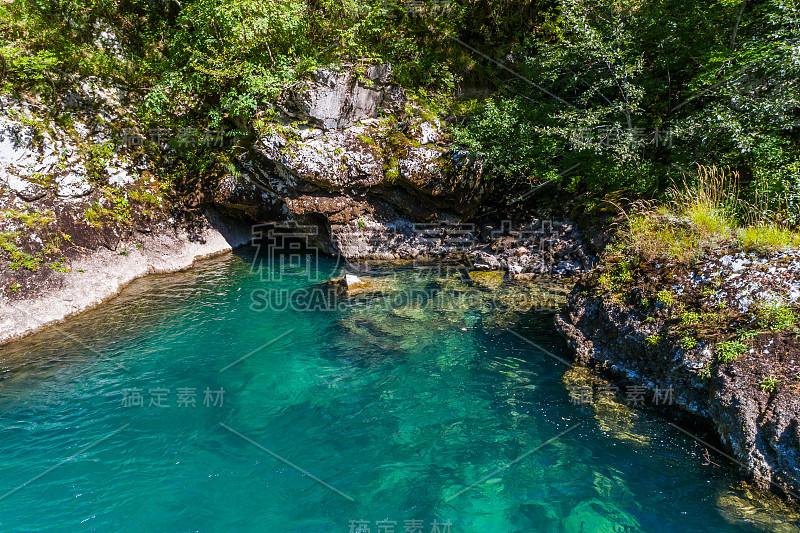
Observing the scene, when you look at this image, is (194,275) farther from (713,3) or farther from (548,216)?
(713,3)

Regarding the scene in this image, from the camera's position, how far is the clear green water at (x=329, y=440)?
15.4 feet

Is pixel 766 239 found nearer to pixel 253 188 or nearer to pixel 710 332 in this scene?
pixel 710 332

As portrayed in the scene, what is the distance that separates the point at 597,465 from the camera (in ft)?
17.1

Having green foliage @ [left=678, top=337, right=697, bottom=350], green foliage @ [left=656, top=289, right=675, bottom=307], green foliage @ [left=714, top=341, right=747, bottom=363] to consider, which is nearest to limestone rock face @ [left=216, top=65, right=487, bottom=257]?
green foliage @ [left=656, top=289, right=675, bottom=307]

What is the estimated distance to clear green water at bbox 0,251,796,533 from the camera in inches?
185

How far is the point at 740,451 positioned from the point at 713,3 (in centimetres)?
949

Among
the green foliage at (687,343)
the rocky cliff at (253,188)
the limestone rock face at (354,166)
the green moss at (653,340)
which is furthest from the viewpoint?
the limestone rock face at (354,166)

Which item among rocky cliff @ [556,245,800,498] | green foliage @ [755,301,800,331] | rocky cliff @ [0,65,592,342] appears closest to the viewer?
rocky cliff @ [556,245,800,498]

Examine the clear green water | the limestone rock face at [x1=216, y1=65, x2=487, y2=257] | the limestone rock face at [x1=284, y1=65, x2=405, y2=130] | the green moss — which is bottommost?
the clear green water

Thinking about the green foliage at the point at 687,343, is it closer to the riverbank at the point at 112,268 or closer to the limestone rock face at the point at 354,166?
the limestone rock face at the point at 354,166

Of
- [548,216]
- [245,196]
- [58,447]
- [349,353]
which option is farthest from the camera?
[245,196]

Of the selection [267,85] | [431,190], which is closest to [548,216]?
[431,190]

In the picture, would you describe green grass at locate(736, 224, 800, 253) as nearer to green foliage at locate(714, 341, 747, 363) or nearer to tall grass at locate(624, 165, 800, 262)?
tall grass at locate(624, 165, 800, 262)

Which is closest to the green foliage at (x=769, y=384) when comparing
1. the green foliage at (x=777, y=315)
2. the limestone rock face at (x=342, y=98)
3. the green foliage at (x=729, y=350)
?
the green foliage at (x=729, y=350)
